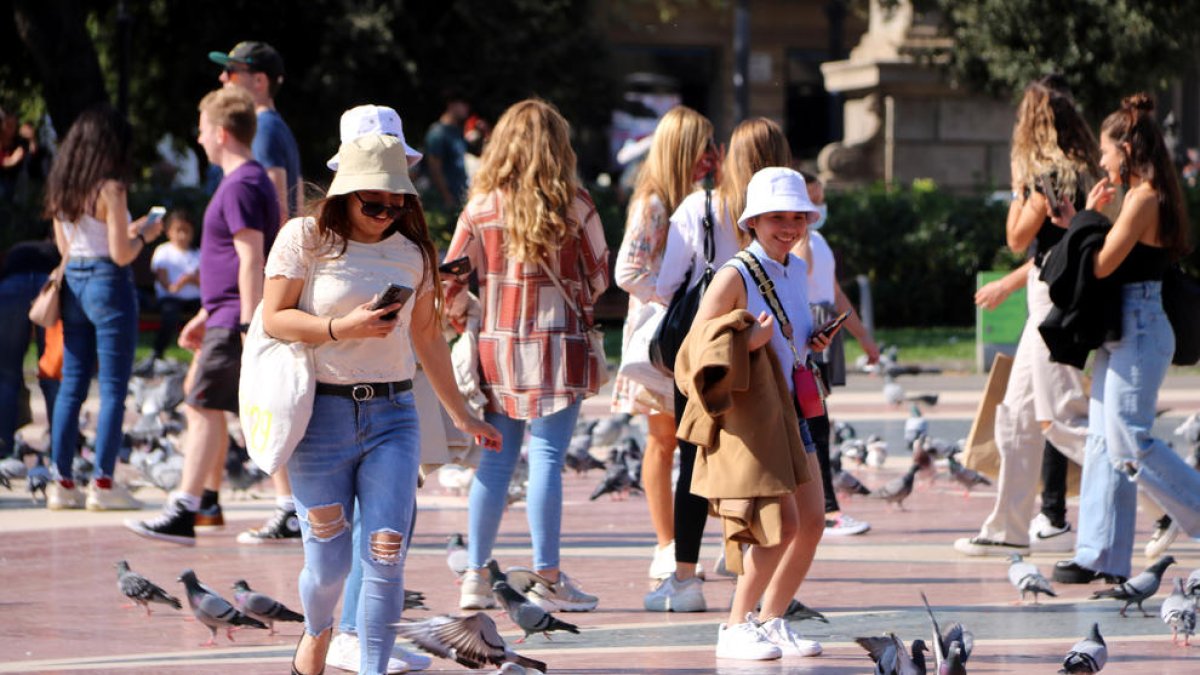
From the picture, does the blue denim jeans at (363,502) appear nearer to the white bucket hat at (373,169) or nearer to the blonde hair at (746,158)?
the white bucket hat at (373,169)

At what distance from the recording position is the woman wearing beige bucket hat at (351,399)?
18.9 ft

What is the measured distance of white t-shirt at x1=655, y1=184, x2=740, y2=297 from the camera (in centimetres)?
755

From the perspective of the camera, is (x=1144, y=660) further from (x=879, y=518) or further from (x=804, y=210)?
(x=879, y=518)

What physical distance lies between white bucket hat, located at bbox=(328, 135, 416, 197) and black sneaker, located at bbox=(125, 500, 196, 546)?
11.4 feet

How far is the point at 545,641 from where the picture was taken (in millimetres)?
7027

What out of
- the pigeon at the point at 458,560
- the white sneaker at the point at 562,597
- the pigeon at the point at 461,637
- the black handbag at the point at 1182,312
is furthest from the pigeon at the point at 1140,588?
the pigeon at the point at 461,637

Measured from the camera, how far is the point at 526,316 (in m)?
7.45

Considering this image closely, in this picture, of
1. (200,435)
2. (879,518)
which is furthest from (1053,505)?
(200,435)

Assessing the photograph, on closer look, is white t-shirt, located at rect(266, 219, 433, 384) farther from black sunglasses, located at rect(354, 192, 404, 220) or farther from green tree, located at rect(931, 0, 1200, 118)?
green tree, located at rect(931, 0, 1200, 118)

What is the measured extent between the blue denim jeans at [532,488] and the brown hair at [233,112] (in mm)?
2008

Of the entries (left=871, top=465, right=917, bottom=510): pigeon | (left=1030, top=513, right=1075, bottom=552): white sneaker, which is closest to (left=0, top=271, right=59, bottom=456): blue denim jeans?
(left=871, top=465, right=917, bottom=510): pigeon

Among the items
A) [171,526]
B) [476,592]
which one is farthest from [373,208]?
[171,526]

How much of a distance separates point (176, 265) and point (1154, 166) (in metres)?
12.3

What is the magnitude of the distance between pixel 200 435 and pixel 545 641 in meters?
2.53
